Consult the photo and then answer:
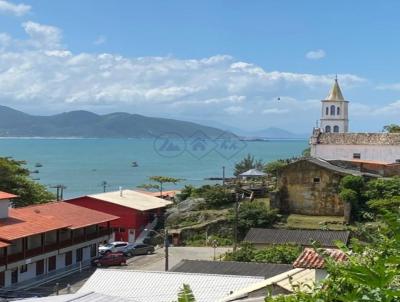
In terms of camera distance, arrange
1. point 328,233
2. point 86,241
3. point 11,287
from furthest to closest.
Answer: point 86,241
point 328,233
point 11,287

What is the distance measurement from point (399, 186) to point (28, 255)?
73.6 ft

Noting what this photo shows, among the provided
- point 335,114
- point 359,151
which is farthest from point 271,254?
point 335,114

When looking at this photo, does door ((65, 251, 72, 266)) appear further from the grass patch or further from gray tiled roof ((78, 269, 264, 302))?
gray tiled roof ((78, 269, 264, 302))

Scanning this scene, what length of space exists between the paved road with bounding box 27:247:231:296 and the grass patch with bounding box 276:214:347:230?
471 cm

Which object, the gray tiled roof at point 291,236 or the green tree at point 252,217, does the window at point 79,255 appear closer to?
the green tree at point 252,217

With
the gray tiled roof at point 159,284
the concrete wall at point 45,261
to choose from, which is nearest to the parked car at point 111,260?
the concrete wall at point 45,261

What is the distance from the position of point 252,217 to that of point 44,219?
1300cm

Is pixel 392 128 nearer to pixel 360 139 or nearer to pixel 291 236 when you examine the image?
pixel 360 139

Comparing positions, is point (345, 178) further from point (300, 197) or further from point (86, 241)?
point (86, 241)

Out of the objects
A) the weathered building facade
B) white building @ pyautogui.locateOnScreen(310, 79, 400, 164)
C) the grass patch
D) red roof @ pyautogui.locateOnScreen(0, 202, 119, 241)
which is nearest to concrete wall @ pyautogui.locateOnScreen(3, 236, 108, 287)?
red roof @ pyautogui.locateOnScreen(0, 202, 119, 241)

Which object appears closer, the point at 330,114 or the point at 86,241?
the point at 86,241

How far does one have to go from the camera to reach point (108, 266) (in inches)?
1350

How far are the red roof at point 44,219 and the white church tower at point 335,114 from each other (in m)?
39.3

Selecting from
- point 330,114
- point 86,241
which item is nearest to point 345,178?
point 86,241
